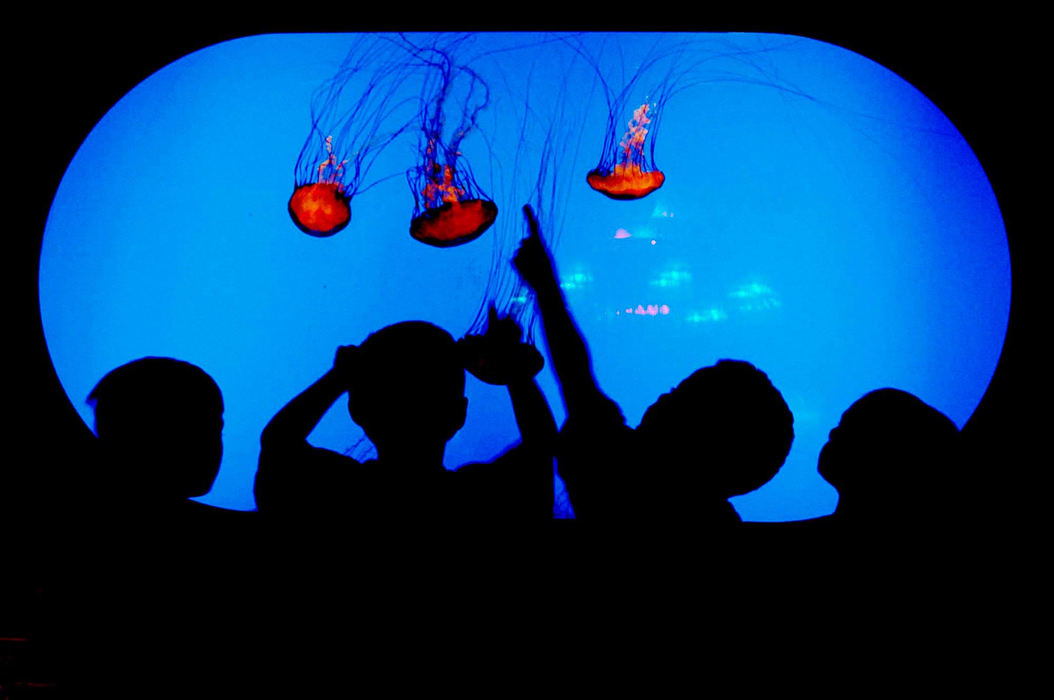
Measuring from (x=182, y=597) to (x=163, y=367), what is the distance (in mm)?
612

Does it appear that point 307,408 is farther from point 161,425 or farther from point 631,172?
point 631,172

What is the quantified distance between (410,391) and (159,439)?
2.37 feet

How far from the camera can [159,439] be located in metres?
1.33

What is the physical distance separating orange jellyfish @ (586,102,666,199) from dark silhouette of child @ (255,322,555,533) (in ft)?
1.78

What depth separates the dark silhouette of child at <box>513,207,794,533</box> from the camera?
123 centimetres

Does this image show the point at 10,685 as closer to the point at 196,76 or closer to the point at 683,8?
the point at 196,76

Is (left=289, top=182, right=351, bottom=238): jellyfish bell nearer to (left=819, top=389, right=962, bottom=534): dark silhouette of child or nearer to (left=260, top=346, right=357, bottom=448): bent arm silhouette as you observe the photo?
(left=260, top=346, right=357, bottom=448): bent arm silhouette

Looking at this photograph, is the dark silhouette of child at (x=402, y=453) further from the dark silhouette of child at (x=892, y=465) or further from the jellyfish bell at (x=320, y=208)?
the dark silhouette of child at (x=892, y=465)

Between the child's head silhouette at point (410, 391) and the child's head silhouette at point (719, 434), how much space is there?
49 cm

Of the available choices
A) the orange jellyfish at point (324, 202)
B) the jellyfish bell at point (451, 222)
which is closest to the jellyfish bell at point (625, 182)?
the jellyfish bell at point (451, 222)

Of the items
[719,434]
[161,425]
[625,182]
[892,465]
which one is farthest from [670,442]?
[161,425]

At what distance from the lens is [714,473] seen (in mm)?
1232

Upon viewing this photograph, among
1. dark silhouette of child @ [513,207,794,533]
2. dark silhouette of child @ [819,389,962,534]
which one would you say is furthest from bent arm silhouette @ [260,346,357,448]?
dark silhouette of child @ [819,389,962,534]

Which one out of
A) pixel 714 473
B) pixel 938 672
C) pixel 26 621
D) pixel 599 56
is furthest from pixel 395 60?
pixel 938 672
